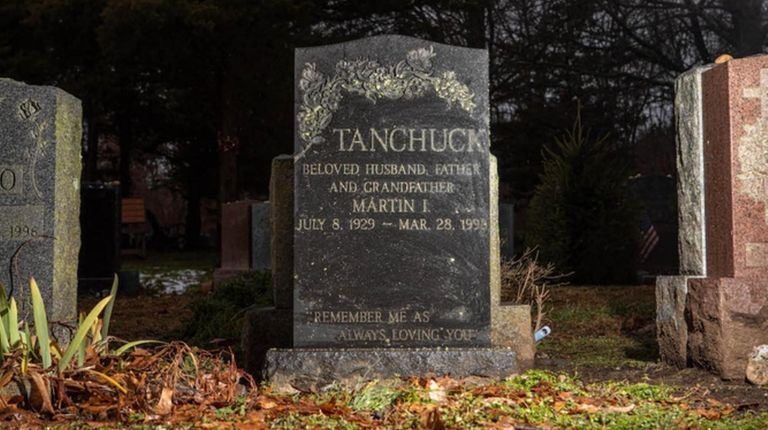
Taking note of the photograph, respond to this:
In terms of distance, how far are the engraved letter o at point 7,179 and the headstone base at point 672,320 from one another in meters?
4.74

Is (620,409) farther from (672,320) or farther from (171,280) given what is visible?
(171,280)

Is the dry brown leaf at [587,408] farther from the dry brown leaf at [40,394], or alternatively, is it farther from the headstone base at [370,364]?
the dry brown leaf at [40,394]

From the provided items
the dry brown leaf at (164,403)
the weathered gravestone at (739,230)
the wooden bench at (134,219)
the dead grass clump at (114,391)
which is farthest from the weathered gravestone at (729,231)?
the wooden bench at (134,219)

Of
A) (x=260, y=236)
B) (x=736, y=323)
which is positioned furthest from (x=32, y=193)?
(x=260, y=236)

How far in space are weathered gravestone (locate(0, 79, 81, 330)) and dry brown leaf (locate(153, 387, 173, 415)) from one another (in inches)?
69.2

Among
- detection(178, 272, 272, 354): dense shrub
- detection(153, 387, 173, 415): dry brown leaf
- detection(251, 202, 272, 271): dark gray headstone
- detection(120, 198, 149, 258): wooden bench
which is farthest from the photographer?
detection(120, 198, 149, 258): wooden bench

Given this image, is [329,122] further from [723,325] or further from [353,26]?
[353,26]

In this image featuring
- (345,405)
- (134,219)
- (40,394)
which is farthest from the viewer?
(134,219)

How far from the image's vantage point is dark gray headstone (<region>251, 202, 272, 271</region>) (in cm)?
1386

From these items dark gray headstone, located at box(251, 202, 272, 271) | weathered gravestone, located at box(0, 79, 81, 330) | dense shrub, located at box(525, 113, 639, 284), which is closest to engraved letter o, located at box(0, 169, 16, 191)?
weathered gravestone, located at box(0, 79, 81, 330)

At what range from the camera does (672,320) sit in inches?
269

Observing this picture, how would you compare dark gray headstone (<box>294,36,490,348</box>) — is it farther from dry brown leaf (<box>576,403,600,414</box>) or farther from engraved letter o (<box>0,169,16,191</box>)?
engraved letter o (<box>0,169,16,191</box>)

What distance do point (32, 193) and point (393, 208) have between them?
254cm

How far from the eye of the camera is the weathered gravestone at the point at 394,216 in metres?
5.58
